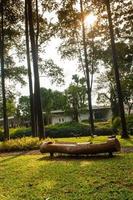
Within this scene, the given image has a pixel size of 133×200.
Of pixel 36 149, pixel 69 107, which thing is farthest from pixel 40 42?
pixel 69 107

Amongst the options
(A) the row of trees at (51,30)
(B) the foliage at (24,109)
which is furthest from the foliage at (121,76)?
(B) the foliage at (24,109)

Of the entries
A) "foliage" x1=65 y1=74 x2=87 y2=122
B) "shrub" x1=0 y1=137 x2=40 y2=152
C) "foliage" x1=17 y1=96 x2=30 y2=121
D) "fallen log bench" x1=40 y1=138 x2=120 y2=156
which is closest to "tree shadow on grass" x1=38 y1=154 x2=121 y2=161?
"fallen log bench" x1=40 y1=138 x2=120 y2=156

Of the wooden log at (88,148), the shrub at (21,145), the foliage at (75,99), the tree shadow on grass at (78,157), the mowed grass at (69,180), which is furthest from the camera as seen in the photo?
the foliage at (75,99)

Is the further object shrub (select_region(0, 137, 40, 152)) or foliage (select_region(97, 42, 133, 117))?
foliage (select_region(97, 42, 133, 117))

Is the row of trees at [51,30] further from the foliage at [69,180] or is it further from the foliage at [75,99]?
the foliage at [75,99]

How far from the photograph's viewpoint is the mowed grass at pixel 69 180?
26.7 feet

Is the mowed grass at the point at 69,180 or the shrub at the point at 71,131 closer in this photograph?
the mowed grass at the point at 69,180

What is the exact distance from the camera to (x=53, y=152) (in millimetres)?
15680

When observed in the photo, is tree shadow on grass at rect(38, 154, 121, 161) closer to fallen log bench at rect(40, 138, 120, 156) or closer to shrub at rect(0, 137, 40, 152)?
fallen log bench at rect(40, 138, 120, 156)

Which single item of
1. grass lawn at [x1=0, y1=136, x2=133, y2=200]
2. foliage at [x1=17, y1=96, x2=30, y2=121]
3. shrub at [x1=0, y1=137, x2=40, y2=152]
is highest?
foliage at [x1=17, y1=96, x2=30, y2=121]

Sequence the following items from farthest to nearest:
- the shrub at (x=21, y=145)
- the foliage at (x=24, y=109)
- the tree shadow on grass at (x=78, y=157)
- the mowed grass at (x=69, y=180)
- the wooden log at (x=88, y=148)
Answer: the foliage at (x=24, y=109)
the shrub at (x=21, y=145)
the tree shadow on grass at (x=78, y=157)
the wooden log at (x=88, y=148)
the mowed grass at (x=69, y=180)

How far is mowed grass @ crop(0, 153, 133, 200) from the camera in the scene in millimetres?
8141

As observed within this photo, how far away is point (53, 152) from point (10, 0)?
17647 mm

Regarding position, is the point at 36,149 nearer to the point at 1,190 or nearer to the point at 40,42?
the point at 1,190
